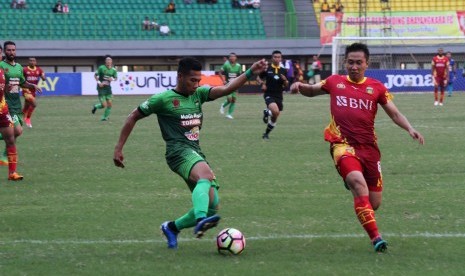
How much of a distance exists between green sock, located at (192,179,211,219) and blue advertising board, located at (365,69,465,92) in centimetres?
4248

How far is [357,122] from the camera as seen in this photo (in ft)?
29.3

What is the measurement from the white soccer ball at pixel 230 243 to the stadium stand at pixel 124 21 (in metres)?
46.6

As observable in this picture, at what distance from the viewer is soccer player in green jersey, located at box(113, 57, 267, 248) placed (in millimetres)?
8602

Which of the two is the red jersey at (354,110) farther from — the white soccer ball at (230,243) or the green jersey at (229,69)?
the green jersey at (229,69)

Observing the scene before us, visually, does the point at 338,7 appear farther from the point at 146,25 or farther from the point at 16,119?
the point at 16,119

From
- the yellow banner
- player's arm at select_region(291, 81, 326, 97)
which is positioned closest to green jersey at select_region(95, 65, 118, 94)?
player's arm at select_region(291, 81, 326, 97)

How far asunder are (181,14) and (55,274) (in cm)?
4933

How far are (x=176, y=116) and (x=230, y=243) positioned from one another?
1.40 metres

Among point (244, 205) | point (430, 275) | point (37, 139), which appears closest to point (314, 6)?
point (37, 139)

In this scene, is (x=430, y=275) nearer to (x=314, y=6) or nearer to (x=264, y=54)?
(x=264, y=54)

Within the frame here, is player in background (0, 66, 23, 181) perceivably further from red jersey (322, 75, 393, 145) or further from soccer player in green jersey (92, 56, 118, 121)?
soccer player in green jersey (92, 56, 118, 121)

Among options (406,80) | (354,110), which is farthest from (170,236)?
(406,80)

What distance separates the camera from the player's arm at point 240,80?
8.38 m

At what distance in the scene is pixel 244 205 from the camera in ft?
38.1
